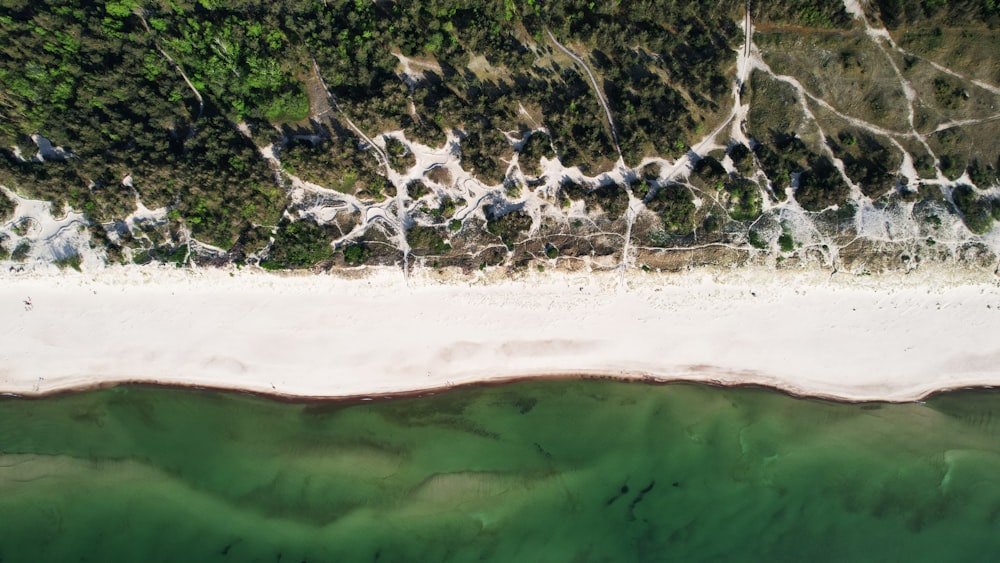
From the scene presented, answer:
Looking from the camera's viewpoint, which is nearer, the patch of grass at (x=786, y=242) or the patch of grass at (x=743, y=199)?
the patch of grass at (x=743, y=199)

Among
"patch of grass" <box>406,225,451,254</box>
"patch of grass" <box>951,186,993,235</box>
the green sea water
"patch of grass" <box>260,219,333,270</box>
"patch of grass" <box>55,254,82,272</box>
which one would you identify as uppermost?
"patch of grass" <box>951,186,993,235</box>

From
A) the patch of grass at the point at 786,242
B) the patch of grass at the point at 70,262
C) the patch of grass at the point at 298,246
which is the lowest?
the patch of grass at the point at 70,262

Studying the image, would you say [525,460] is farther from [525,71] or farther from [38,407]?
[38,407]

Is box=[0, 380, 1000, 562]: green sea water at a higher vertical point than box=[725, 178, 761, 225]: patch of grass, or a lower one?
lower

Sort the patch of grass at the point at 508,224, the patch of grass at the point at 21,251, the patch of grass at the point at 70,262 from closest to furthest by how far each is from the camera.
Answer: the patch of grass at the point at 508,224 → the patch of grass at the point at 70,262 → the patch of grass at the point at 21,251

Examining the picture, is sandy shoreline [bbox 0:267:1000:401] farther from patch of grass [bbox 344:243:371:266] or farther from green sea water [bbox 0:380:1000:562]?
green sea water [bbox 0:380:1000:562]

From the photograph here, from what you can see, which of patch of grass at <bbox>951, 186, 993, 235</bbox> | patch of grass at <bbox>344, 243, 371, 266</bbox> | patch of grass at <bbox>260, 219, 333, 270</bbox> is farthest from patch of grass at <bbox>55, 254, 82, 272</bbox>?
patch of grass at <bbox>951, 186, 993, 235</bbox>

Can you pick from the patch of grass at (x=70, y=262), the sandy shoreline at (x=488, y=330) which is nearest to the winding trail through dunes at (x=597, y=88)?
the sandy shoreline at (x=488, y=330)

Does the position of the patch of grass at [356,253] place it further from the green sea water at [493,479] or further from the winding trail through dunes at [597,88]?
the winding trail through dunes at [597,88]
